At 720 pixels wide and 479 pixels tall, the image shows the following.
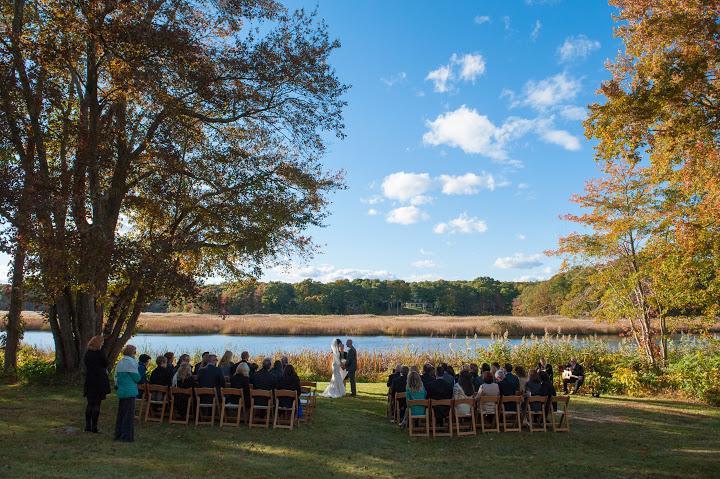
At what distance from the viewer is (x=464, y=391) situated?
1095 centimetres

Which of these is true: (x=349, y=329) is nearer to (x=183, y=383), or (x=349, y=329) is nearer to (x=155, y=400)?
(x=155, y=400)

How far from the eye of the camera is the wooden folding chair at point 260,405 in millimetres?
9961

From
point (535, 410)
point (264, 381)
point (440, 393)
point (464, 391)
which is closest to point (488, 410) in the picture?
point (464, 391)

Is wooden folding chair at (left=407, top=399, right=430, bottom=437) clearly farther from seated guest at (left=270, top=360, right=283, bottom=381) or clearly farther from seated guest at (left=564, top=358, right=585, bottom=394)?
seated guest at (left=564, top=358, right=585, bottom=394)


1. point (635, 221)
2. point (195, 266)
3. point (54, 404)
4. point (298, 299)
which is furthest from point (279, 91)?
point (298, 299)

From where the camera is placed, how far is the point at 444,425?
10289 mm

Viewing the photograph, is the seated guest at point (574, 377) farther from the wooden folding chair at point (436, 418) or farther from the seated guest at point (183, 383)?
the seated guest at point (183, 383)

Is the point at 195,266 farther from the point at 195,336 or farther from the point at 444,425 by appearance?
the point at 195,336

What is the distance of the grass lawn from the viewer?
7.32m

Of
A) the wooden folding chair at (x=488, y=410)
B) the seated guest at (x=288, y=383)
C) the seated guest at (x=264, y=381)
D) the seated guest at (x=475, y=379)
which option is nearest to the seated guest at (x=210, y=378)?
the seated guest at (x=264, y=381)

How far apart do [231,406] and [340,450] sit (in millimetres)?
2625

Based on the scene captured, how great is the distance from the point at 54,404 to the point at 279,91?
8.97 m

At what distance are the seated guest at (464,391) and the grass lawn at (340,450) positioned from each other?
1.84 feet

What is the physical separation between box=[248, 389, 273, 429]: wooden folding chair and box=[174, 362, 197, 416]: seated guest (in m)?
1.21
